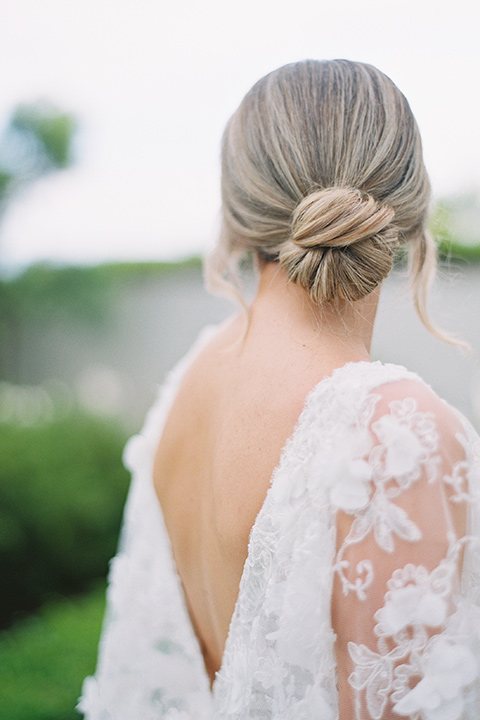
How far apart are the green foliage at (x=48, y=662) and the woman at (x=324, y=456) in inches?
57.0

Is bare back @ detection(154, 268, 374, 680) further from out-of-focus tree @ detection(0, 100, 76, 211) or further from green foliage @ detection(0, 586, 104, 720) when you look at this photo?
out-of-focus tree @ detection(0, 100, 76, 211)

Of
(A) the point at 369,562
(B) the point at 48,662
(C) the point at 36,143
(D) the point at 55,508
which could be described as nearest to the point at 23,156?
(C) the point at 36,143

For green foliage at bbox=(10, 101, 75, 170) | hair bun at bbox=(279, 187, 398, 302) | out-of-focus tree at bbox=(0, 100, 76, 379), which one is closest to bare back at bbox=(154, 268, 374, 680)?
hair bun at bbox=(279, 187, 398, 302)

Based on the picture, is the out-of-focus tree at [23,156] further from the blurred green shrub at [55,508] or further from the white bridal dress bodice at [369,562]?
the white bridal dress bodice at [369,562]

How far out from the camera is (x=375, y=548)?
3.20 ft

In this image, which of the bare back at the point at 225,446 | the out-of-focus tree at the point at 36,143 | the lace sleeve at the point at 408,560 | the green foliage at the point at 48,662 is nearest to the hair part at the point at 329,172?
the bare back at the point at 225,446

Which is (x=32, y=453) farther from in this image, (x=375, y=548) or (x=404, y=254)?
(x=375, y=548)

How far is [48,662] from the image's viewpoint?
302 cm

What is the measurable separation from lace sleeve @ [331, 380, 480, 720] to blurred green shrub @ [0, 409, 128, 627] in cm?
340

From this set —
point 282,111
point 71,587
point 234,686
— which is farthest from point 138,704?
point 71,587

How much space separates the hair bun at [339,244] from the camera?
110cm

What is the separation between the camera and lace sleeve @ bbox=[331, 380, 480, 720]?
0.96 metres

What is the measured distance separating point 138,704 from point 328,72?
58.6 inches

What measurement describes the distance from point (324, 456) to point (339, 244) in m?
0.36
